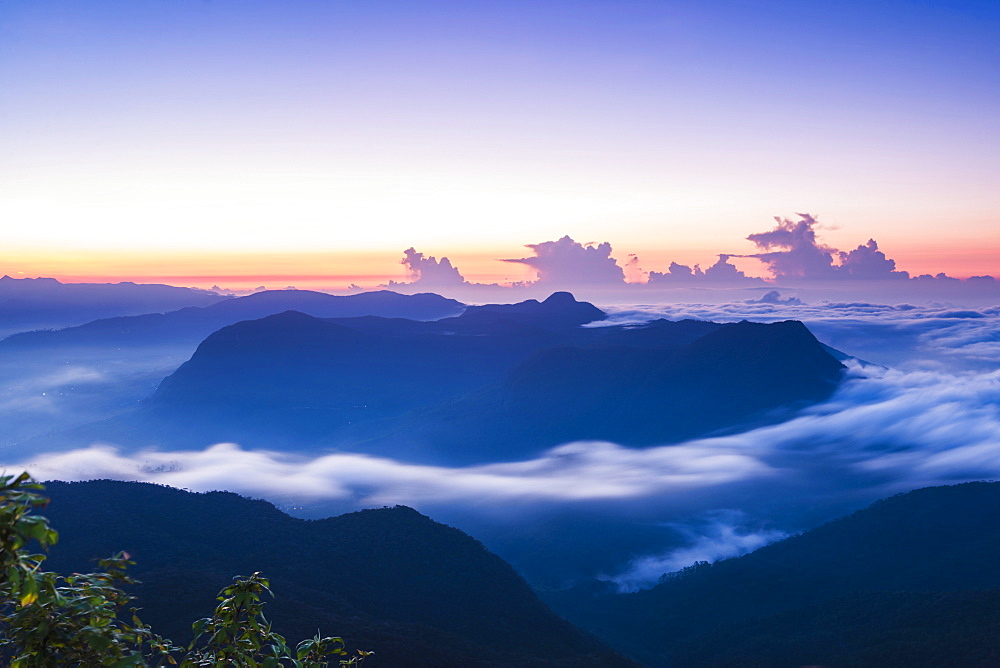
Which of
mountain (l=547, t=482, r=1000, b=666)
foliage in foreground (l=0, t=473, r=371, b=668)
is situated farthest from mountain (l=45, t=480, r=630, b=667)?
foliage in foreground (l=0, t=473, r=371, b=668)

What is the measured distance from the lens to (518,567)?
18475 centimetres

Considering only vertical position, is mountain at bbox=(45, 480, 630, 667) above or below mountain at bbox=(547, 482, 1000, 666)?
above

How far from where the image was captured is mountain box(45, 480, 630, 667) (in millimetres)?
71250

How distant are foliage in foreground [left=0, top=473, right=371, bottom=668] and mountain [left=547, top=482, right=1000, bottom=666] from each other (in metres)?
94.2

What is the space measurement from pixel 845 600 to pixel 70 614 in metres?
135

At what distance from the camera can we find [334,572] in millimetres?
97188

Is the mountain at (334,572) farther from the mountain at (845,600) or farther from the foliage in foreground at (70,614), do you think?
the foliage in foreground at (70,614)

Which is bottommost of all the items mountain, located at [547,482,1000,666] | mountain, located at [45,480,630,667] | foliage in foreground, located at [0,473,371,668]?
mountain, located at [547,482,1000,666]

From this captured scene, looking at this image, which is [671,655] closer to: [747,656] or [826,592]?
[747,656]

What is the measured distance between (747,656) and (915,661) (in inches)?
1045

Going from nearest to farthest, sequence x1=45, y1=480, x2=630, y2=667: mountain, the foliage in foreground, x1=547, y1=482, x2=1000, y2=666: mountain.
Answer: the foliage in foreground < x1=45, y1=480, x2=630, y2=667: mountain < x1=547, y1=482, x2=1000, y2=666: mountain

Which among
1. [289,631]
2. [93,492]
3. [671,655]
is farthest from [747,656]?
[93,492]

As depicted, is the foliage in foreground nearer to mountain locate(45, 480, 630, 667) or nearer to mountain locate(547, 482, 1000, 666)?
mountain locate(45, 480, 630, 667)

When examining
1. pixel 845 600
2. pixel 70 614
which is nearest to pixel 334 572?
pixel 845 600
